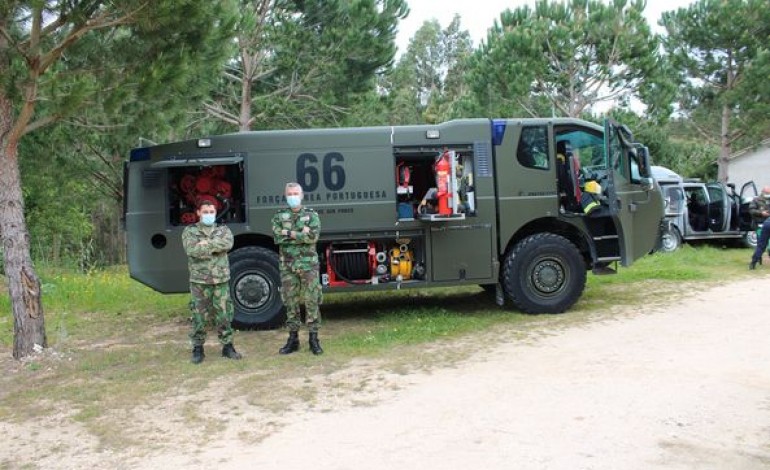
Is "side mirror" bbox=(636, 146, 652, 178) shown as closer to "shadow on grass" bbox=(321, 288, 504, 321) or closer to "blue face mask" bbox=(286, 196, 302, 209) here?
"shadow on grass" bbox=(321, 288, 504, 321)

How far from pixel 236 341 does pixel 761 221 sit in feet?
37.9

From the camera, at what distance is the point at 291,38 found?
17.0m

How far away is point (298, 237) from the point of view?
23.0ft

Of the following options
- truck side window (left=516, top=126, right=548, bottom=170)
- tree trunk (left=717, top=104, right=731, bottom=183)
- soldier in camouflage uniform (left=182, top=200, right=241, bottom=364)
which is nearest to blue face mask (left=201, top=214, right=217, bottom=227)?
soldier in camouflage uniform (left=182, top=200, right=241, bottom=364)

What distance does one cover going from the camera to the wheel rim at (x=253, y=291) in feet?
27.5

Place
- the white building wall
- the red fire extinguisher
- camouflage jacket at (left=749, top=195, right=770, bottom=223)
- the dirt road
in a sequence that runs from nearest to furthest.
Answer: the dirt road → the red fire extinguisher → camouflage jacket at (left=749, top=195, right=770, bottom=223) → the white building wall

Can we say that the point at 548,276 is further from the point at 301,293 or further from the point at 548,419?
the point at 548,419

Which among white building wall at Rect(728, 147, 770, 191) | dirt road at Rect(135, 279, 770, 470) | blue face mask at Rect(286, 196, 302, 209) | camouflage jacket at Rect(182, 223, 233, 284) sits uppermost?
white building wall at Rect(728, 147, 770, 191)

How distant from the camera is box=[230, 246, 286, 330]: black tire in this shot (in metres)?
8.37

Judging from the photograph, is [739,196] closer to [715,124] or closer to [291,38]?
[291,38]

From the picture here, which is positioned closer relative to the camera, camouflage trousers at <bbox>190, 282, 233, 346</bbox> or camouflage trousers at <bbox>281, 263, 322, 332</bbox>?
camouflage trousers at <bbox>190, 282, 233, 346</bbox>

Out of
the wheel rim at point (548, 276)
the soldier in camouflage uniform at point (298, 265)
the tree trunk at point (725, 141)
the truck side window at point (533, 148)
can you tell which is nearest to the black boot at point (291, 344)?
the soldier in camouflage uniform at point (298, 265)

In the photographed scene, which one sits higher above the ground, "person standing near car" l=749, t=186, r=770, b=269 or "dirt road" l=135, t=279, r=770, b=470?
"person standing near car" l=749, t=186, r=770, b=269

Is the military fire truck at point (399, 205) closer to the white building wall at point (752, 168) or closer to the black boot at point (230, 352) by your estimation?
the black boot at point (230, 352)
